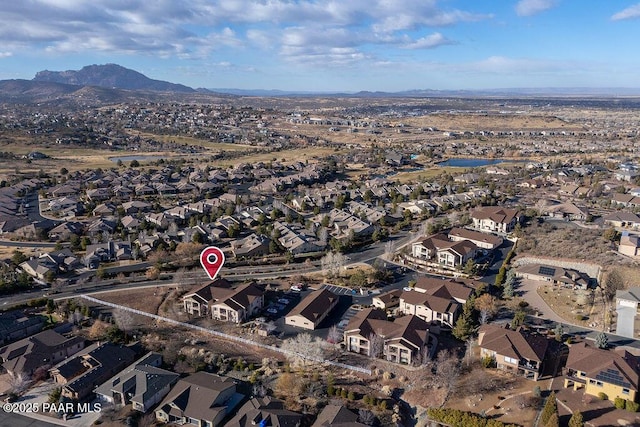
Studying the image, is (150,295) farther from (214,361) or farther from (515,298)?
(515,298)

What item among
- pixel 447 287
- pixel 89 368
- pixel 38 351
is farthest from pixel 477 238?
pixel 38 351

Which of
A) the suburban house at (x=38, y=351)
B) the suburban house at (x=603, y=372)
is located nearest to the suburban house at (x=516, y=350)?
the suburban house at (x=603, y=372)

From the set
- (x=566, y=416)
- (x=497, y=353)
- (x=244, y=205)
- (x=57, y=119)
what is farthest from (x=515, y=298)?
(x=57, y=119)

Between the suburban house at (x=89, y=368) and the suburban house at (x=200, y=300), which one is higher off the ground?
the suburban house at (x=200, y=300)

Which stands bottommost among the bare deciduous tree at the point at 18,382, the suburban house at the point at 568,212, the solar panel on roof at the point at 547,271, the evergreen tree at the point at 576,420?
the bare deciduous tree at the point at 18,382

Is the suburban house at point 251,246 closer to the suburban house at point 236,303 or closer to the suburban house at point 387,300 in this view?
the suburban house at point 236,303

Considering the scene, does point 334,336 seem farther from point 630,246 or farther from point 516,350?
point 630,246
